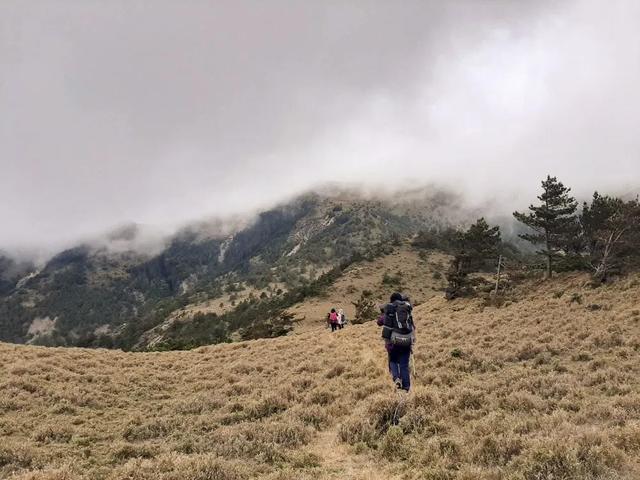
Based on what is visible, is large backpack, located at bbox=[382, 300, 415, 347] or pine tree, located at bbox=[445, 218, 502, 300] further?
pine tree, located at bbox=[445, 218, 502, 300]

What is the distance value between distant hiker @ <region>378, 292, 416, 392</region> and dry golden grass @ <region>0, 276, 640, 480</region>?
0.58 meters

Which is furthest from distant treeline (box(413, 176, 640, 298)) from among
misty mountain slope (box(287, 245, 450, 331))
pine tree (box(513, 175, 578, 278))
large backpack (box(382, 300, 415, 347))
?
misty mountain slope (box(287, 245, 450, 331))

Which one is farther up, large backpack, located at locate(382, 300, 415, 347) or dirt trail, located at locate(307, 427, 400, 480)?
large backpack, located at locate(382, 300, 415, 347)

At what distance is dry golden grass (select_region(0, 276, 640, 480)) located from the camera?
8.18m

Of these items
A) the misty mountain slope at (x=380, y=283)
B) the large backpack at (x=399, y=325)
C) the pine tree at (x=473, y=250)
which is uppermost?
the pine tree at (x=473, y=250)

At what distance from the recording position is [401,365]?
1267 cm

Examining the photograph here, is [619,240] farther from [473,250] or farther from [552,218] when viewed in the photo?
[473,250]

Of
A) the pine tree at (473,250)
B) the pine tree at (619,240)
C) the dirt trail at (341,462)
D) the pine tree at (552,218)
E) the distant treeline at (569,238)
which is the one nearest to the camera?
the dirt trail at (341,462)

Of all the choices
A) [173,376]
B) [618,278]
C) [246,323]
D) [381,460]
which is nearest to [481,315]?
[618,278]

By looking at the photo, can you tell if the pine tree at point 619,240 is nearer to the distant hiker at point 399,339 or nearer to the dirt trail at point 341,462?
the distant hiker at point 399,339

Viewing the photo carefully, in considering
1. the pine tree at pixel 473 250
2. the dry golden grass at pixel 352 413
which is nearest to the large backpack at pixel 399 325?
the dry golden grass at pixel 352 413

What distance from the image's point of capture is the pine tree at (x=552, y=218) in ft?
135

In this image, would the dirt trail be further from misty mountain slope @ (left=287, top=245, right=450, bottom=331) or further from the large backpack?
misty mountain slope @ (left=287, top=245, right=450, bottom=331)

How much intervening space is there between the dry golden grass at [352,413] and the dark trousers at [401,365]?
0.40m
